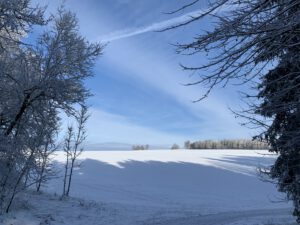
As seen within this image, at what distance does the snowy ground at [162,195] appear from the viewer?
17.6m

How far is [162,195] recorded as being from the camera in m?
33.6

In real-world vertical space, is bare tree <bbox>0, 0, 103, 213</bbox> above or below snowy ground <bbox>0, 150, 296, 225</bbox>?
above

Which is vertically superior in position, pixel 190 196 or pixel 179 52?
pixel 179 52

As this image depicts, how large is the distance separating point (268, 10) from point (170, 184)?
3695 centimetres

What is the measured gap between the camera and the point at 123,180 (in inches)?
1634

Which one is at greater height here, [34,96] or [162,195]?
[34,96]

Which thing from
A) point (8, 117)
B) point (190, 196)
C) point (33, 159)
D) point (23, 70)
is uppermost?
point (23, 70)

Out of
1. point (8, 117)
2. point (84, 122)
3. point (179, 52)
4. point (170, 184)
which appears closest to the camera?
point (179, 52)

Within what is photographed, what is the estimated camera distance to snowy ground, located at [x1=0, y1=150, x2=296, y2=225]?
17609 mm

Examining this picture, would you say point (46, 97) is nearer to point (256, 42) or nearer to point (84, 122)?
point (84, 122)

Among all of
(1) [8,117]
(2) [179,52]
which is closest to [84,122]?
(1) [8,117]

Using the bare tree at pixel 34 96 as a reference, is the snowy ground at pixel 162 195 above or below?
below

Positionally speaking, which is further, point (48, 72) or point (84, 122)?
point (84, 122)

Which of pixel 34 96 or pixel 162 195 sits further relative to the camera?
pixel 162 195
